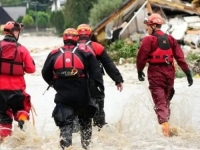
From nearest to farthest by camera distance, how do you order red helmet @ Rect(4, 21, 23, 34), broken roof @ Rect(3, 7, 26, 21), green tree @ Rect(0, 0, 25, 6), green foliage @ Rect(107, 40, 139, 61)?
1. red helmet @ Rect(4, 21, 23, 34)
2. green foliage @ Rect(107, 40, 139, 61)
3. broken roof @ Rect(3, 7, 26, 21)
4. green tree @ Rect(0, 0, 25, 6)

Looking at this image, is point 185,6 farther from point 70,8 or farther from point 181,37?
point 70,8

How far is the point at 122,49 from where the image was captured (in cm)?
2803

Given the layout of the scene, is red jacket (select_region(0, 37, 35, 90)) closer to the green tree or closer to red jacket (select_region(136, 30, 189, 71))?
red jacket (select_region(136, 30, 189, 71))

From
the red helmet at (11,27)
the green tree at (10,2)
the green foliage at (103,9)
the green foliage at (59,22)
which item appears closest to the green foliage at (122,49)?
the red helmet at (11,27)

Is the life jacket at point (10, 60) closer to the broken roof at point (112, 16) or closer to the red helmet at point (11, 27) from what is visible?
the red helmet at point (11, 27)

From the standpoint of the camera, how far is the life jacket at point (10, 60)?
30.0ft

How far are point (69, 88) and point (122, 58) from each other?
19343 millimetres

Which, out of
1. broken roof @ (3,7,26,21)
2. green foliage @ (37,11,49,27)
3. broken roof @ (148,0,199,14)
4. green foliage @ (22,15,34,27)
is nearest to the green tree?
broken roof @ (3,7,26,21)

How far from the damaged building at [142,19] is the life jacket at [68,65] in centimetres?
2068

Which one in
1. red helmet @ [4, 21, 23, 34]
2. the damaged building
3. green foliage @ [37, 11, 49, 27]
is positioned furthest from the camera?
green foliage @ [37, 11, 49, 27]

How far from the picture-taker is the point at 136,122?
10.5 m

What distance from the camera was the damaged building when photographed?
28719mm

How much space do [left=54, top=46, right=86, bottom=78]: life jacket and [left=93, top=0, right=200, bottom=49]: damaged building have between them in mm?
20680

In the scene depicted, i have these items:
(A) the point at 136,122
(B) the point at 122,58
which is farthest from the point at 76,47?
(B) the point at 122,58
